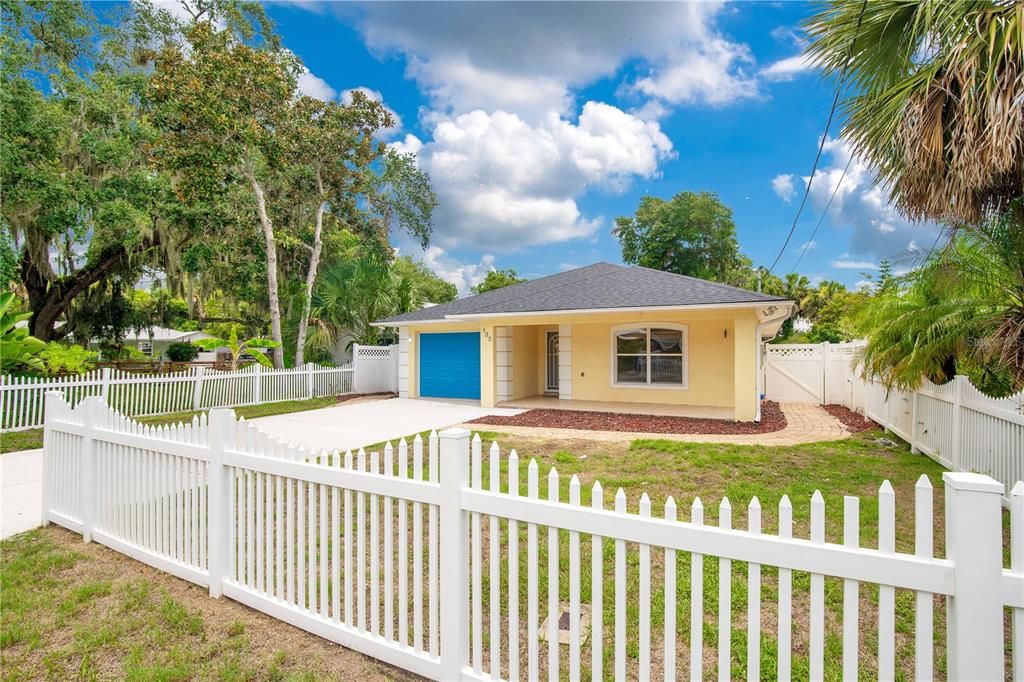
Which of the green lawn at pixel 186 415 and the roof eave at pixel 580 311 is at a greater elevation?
the roof eave at pixel 580 311

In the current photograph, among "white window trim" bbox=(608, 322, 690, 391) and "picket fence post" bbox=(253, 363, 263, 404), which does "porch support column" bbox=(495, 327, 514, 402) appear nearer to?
"white window trim" bbox=(608, 322, 690, 391)

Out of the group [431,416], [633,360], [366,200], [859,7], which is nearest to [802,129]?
[633,360]

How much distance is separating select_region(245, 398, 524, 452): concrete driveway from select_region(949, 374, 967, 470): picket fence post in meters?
7.85

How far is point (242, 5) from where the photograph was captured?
20.8 meters

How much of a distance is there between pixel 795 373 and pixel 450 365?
10.1 metres

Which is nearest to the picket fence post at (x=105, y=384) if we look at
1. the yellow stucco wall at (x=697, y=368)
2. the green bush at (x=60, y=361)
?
the green bush at (x=60, y=361)

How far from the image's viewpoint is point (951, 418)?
20.7 feet

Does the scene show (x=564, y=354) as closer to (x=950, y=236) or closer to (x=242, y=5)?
(x=950, y=236)

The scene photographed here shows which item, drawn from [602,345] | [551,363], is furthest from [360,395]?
[602,345]

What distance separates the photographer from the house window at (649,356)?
12.7m

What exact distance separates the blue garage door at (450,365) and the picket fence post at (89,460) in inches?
416

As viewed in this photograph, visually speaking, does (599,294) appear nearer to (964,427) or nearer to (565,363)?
(565,363)

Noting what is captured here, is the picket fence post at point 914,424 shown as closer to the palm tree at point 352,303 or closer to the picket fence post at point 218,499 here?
the picket fence post at point 218,499

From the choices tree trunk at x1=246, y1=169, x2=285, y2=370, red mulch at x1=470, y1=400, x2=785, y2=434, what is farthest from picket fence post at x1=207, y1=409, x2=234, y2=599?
tree trunk at x1=246, y1=169, x2=285, y2=370
